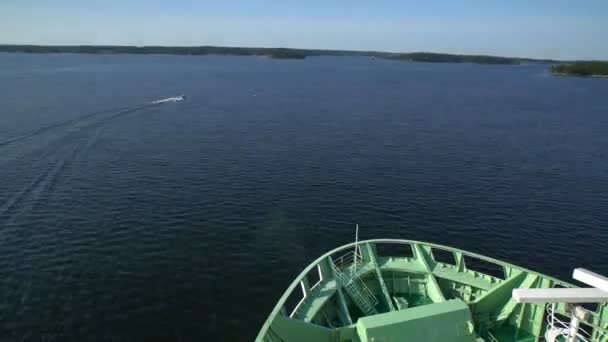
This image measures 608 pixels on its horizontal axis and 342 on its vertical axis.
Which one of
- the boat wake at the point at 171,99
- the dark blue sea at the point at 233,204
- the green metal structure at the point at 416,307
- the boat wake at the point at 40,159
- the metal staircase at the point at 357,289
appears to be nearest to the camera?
the green metal structure at the point at 416,307

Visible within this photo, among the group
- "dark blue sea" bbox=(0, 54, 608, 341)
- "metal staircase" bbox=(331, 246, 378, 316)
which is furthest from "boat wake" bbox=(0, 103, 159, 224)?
"metal staircase" bbox=(331, 246, 378, 316)

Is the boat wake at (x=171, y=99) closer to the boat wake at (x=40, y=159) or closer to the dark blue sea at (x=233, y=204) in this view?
the dark blue sea at (x=233, y=204)

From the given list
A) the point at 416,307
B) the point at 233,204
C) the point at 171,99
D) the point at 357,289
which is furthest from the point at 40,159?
the point at 171,99

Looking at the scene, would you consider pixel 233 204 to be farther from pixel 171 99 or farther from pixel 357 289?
pixel 171 99

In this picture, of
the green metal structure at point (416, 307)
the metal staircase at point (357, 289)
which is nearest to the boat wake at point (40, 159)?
the metal staircase at point (357, 289)

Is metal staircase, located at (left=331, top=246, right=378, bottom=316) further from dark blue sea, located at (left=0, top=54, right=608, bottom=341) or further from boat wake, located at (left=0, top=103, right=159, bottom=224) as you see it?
boat wake, located at (left=0, top=103, right=159, bottom=224)

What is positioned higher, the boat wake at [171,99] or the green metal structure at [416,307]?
the boat wake at [171,99]

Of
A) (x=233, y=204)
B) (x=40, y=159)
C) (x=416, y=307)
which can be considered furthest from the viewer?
(x=40, y=159)
